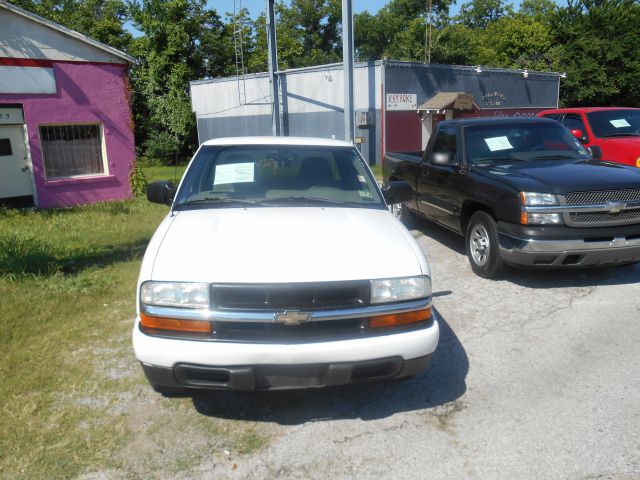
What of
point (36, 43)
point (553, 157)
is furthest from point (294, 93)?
point (553, 157)

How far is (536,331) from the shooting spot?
474 centimetres

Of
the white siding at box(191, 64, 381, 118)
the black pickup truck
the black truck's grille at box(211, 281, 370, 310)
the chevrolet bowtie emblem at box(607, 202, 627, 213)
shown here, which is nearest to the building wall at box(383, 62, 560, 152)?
the white siding at box(191, 64, 381, 118)

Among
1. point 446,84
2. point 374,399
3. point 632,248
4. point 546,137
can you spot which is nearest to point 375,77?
point 446,84

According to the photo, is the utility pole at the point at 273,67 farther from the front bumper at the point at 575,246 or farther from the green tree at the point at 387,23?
the green tree at the point at 387,23

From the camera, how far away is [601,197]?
5.41 meters

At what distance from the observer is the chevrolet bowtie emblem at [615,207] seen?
17.6 feet

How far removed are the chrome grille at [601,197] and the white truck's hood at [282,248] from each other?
2.47 m

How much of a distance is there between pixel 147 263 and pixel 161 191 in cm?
154

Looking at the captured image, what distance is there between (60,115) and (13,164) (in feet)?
4.60

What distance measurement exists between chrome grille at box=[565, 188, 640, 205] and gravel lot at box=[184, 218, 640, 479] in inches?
42.5

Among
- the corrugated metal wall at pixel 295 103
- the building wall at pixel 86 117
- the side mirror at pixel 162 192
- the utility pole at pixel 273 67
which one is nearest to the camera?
the side mirror at pixel 162 192

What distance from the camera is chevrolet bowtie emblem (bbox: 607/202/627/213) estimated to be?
5379 millimetres

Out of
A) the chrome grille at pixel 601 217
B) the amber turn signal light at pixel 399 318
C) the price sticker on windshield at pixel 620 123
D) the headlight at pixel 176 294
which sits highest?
the price sticker on windshield at pixel 620 123

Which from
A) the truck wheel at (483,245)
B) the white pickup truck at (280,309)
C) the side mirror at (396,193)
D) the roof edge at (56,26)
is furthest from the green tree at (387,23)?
the white pickup truck at (280,309)
